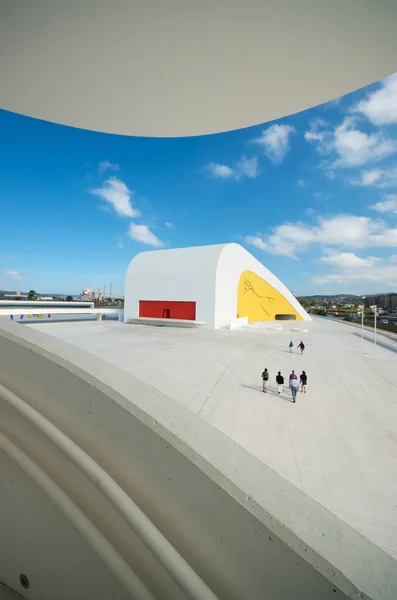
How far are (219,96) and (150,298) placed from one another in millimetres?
26585

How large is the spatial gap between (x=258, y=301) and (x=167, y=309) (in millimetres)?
11998

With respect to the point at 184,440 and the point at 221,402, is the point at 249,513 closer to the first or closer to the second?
the point at 184,440

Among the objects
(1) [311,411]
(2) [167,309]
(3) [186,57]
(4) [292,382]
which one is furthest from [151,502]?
(2) [167,309]

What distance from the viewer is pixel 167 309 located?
28078 millimetres

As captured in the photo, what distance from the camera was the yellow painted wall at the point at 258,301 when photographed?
104ft

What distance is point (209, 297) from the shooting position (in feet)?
85.5

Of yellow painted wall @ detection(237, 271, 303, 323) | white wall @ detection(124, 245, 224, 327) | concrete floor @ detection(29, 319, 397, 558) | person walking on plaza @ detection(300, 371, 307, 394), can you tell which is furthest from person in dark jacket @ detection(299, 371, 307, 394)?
yellow painted wall @ detection(237, 271, 303, 323)

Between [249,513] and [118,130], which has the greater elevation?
[118,130]

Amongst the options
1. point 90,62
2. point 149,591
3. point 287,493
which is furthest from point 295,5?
point 149,591

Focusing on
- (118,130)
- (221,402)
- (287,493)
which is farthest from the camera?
(221,402)

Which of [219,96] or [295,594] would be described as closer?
[295,594]

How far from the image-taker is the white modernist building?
26.3m

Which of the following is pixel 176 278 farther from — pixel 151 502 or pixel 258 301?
pixel 151 502

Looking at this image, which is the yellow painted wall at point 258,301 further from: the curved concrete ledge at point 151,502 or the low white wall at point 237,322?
the curved concrete ledge at point 151,502
